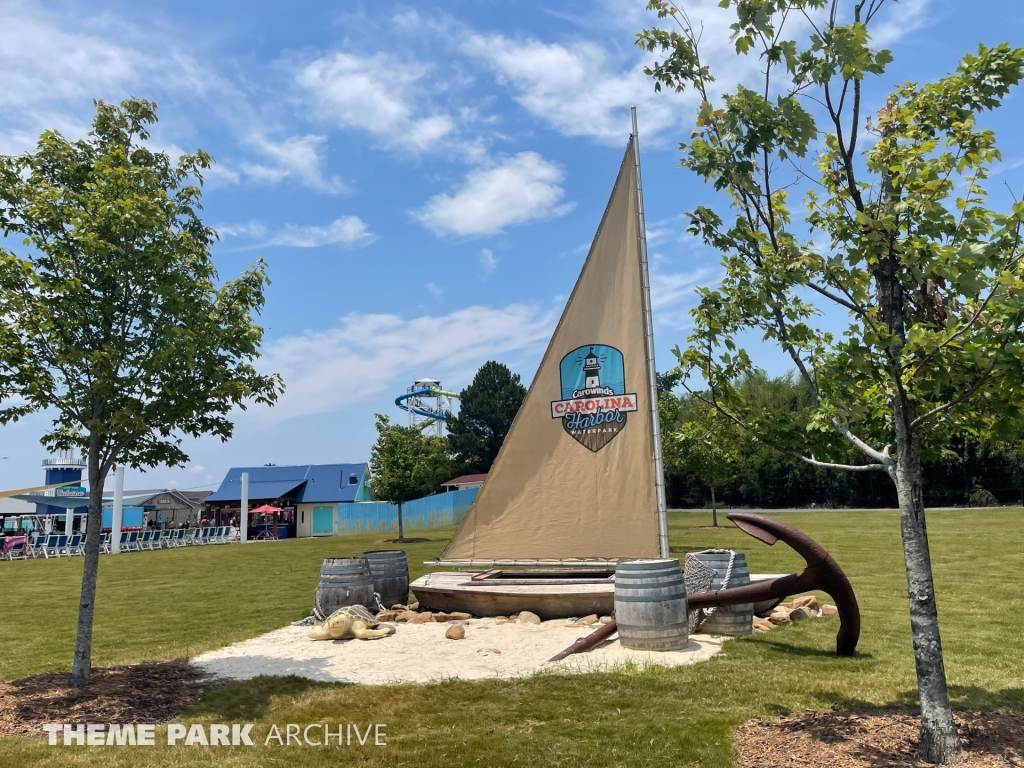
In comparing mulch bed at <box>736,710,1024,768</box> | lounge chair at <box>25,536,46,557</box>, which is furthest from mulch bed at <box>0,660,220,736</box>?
lounge chair at <box>25,536,46,557</box>

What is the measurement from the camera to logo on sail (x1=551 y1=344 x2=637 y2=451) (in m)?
10.4

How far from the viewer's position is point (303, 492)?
48688 millimetres

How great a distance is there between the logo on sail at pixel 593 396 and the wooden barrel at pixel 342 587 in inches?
148

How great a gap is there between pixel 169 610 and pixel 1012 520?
29069 millimetres

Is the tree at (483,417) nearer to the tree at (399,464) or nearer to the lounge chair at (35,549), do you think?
the tree at (399,464)

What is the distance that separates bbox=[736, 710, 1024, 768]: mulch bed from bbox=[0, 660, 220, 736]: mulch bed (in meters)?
4.81

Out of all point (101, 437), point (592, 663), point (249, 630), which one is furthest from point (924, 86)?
point (249, 630)

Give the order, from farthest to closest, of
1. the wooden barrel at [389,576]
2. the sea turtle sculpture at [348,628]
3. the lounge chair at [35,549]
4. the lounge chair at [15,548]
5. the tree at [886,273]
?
the lounge chair at [35,549]
the lounge chair at [15,548]
the wooden barrel at [389,576]
the sea turtle sculpture at [348,628]
the tree at [886,273]

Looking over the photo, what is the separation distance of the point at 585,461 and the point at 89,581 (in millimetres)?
6269

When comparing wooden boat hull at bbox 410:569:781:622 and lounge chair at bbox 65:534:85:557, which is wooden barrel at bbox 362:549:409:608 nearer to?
wooden boat hull at bbox 410:569:781:622

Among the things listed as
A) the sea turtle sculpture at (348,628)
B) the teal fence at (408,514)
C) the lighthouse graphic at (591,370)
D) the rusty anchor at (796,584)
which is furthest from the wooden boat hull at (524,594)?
the teal fence at (408,514)

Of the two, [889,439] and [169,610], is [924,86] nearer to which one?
[889,439]

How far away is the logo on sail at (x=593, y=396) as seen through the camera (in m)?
10.4

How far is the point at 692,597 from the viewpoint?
793cm
